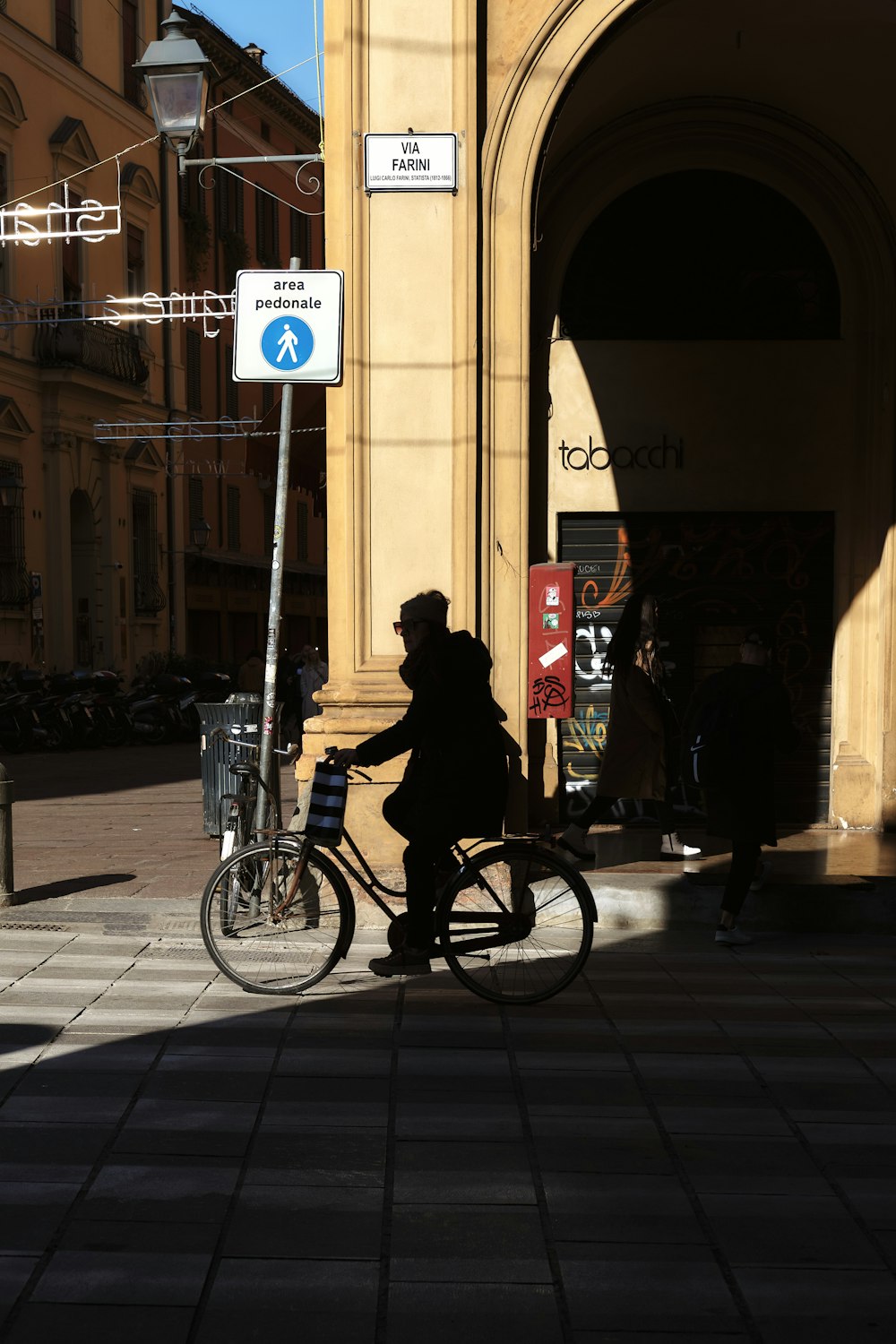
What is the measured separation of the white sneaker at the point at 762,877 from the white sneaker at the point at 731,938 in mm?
482

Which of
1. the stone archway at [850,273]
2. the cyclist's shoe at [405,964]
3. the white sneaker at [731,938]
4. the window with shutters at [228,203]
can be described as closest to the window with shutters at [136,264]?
the window with shutters at [228,203]

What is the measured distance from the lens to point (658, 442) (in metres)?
11.9

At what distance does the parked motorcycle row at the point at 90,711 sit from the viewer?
23203 millimetres

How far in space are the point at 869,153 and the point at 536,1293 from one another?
976 cm

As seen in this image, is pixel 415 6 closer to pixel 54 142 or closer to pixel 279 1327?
pixel 279 1327

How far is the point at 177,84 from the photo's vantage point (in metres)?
11.1

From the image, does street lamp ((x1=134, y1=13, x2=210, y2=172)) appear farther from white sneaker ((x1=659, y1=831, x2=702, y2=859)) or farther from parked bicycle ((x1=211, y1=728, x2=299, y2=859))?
white sneaker ((x1=659, y1=831, x2=702, y2=859))

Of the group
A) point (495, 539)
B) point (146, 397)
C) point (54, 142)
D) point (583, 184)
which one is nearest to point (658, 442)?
point (583, 184)

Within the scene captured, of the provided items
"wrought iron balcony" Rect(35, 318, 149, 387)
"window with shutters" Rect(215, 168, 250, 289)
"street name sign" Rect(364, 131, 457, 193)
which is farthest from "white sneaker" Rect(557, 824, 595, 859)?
"window with shutters" Rect(215, 168, 250, 289)

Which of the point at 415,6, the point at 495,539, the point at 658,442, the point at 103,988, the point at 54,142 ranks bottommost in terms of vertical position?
the point at 103,988

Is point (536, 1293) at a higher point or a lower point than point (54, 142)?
lower

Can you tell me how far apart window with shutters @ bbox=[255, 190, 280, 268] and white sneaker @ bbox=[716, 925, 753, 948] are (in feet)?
125

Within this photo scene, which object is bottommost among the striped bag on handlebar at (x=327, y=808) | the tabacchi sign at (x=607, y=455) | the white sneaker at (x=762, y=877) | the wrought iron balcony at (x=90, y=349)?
the white sneaker at (x=762, y=877)

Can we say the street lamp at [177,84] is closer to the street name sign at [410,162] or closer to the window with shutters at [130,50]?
the street name sign at [410,162]
